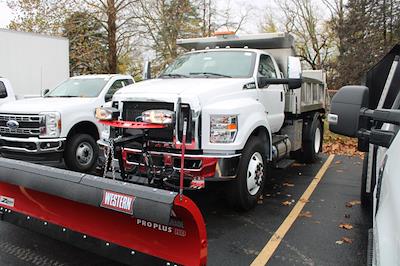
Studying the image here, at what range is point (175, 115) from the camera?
4531 millimetres

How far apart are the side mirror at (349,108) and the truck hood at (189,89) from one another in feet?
7.09

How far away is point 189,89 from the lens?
480 cm

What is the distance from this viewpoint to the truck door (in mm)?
6070

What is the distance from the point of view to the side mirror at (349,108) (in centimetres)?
265

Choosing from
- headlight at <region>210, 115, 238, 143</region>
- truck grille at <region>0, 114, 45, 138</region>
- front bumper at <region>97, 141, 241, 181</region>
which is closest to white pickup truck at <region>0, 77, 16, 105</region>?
truck grille at <region>0, 114, 45, 138</region>

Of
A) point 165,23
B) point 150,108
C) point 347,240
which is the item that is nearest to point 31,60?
point 150,108

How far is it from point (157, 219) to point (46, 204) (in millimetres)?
1609

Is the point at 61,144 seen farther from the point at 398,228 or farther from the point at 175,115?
the point at 398,228

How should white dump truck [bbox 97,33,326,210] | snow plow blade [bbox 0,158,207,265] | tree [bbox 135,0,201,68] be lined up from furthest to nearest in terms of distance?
tree [bbox 135,0,201,68] < white dump truck [bbox 97,33,326,210] < snow plow blade [bbox 0,158,207,265]

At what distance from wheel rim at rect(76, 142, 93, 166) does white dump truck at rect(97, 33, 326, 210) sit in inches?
92.2

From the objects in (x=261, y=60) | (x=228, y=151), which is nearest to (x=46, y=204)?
(x=228, y=151)

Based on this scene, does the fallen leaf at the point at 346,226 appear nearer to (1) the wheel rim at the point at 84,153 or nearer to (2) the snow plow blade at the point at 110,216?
(2) the snow plow blade at the point at 110,216

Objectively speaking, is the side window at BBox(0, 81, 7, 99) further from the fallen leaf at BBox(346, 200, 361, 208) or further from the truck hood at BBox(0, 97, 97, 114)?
the fallen leaf at BBox(346, 200, 361, 208)

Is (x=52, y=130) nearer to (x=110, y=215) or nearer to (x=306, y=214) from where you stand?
(x=110, y=215)
